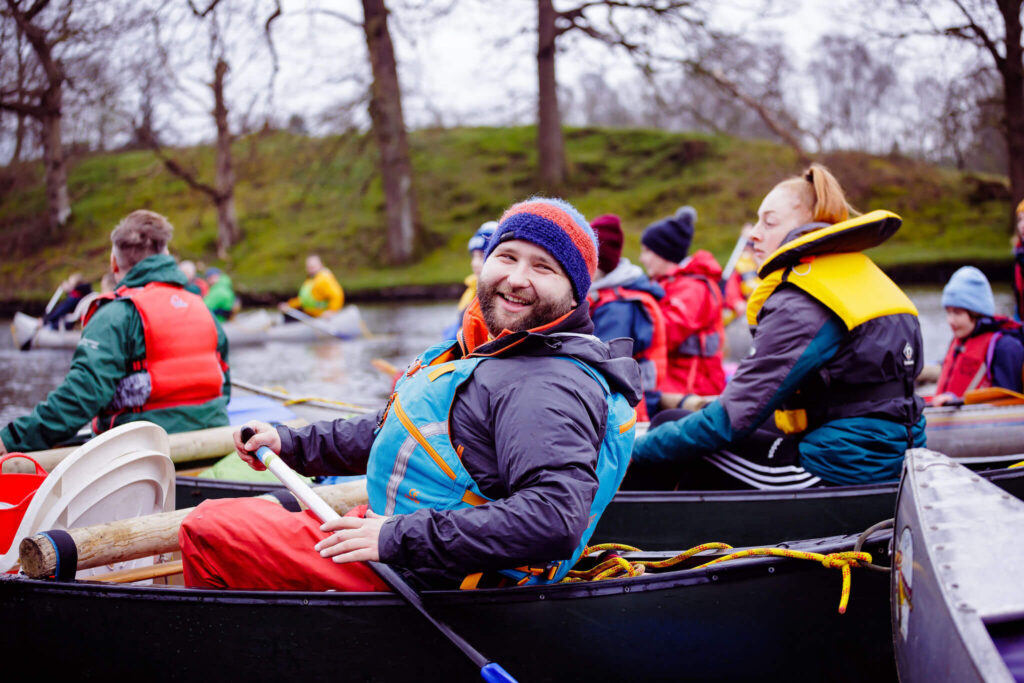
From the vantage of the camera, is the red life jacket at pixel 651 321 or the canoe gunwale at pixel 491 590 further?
the red life jacket at pixel 651 321

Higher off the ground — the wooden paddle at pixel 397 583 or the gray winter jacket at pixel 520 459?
the gray winter jacket at pixel 520 459

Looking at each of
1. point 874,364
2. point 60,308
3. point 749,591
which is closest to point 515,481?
point 749,591

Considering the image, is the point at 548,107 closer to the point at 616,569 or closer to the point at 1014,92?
the point at 1014,92

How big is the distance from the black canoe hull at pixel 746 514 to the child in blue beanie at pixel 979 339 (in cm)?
196

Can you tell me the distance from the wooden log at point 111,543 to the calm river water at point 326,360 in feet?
14.4

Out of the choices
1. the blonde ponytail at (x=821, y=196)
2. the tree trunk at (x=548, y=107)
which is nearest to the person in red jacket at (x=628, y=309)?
the blonde ponytail at (x=821, y=196)

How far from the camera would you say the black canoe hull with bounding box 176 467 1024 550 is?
9.99ft

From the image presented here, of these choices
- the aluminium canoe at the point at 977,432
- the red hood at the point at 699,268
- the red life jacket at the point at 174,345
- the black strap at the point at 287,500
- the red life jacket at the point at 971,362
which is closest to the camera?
the black strap at the point at 287,500

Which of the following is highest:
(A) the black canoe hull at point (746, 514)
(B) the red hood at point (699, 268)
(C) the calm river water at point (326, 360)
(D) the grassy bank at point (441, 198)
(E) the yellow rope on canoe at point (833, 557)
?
(D) the grassy bank at point (441, 198)

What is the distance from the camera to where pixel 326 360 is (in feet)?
38.3

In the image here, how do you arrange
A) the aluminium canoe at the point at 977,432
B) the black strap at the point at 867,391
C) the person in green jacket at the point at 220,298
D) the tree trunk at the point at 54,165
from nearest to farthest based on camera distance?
the black strap at the point at 867,391 → the aluminium canoe at the point at 977,432 → the person in green jacket at the point at 220,298 → the tree trunk at the point at 54,165

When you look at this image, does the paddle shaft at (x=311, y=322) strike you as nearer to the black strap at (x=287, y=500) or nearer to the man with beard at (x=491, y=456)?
the black strap at (x=287, y=500)

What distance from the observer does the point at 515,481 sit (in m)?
1.77

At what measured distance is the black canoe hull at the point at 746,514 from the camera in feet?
9.99
